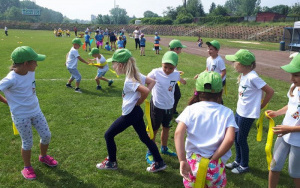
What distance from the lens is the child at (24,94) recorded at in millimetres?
3596

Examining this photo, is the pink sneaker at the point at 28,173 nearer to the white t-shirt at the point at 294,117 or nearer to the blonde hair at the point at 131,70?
the blonde hair at the point at 131,70

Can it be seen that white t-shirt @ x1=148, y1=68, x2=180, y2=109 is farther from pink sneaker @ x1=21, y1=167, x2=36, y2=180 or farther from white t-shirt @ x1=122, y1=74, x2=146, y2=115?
pink sneaker @ x1=21, y1=167, x2=36, y2=180

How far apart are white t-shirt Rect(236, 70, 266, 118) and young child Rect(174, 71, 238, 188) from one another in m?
1.70

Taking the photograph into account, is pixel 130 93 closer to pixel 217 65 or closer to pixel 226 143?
pixel 226 143

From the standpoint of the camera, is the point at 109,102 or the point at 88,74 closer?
the point at 109,102

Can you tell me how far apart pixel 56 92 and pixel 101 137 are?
439 cm

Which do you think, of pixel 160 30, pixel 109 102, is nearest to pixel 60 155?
pixel 109 102

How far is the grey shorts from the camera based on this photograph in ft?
9.78

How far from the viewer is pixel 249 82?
387 centimetres

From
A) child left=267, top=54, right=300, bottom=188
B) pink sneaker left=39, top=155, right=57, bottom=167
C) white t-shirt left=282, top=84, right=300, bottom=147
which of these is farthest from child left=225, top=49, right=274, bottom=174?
pink sneaker left=39, top=155, right=57, bottom=167

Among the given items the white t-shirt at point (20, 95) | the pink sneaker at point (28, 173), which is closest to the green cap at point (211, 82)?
the white t-shirt at point (20, 95)

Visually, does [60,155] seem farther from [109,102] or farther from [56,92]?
[56,92]

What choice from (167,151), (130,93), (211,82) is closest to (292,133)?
(211,82)

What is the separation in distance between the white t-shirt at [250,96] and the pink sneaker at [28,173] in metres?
3.70
